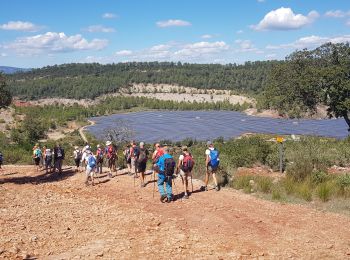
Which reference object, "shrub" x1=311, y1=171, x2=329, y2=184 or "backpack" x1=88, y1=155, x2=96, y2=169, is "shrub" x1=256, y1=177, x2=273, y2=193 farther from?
"backpack" x1=88, y1=155, x2=96, y2=169

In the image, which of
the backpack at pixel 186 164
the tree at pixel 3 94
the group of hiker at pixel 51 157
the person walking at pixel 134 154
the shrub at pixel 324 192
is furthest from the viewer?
the tree at pixel 3 94

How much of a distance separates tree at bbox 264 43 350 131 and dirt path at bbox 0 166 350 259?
21.6 m

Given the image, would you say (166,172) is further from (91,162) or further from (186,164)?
(91,162)

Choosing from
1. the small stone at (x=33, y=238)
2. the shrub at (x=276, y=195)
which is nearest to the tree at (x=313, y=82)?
the shrub at (x=276, y=195)

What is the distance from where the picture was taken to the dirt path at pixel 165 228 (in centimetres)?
993

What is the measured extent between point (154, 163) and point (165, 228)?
4.91 meters

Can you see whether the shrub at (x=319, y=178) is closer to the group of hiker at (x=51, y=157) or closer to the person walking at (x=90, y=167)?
the person walking at (x=90, y=167)

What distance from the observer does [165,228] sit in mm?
11633

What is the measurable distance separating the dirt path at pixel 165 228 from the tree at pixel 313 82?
2163cm

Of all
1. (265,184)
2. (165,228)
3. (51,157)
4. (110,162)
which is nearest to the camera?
(165,228)

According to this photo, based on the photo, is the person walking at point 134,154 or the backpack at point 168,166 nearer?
the backpack at point 168,166

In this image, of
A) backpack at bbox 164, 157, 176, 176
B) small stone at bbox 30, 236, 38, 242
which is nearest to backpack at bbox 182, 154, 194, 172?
backpack at bbox 164, 157, 176, 176

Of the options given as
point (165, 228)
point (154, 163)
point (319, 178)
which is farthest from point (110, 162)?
point (319, 178)

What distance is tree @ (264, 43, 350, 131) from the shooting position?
111 feet
